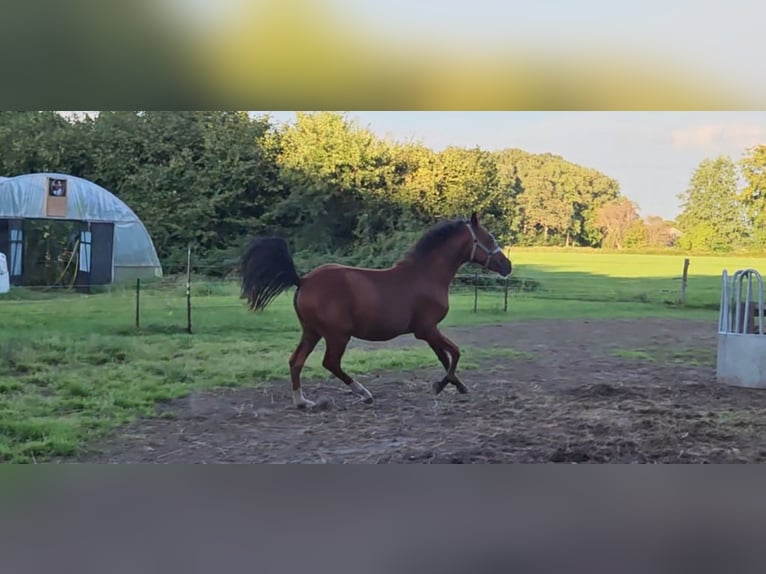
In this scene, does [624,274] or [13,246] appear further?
[624,274]

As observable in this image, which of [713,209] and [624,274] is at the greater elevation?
[713,209]

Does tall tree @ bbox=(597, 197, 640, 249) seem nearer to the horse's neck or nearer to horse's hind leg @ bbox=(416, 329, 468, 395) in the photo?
the horse's neck

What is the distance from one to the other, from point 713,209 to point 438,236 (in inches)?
57.9

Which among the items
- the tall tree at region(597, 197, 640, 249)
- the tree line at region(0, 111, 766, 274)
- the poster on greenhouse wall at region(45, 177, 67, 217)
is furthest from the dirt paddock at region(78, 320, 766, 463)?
the poster on greenhouse wall at region(45, 177, 67, 217)

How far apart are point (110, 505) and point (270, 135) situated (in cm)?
210

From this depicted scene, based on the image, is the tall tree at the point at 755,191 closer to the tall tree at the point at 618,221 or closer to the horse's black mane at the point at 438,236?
the tall tree at the point at 618,221

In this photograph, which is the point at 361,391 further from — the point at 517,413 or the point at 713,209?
the point at 713,209

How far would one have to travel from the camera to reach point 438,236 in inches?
160

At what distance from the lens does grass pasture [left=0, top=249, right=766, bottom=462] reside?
13.1 ft

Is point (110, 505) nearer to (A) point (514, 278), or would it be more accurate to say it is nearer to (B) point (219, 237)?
(B) point (219, 237)

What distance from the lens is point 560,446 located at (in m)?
3.99

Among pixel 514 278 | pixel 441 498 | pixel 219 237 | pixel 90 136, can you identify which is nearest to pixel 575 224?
pixel 514 278

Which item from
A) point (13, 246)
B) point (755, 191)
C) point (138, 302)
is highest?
point (755, 191)

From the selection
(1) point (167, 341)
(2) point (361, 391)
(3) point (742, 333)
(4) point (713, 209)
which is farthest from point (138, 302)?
(3) point (742, 333)
